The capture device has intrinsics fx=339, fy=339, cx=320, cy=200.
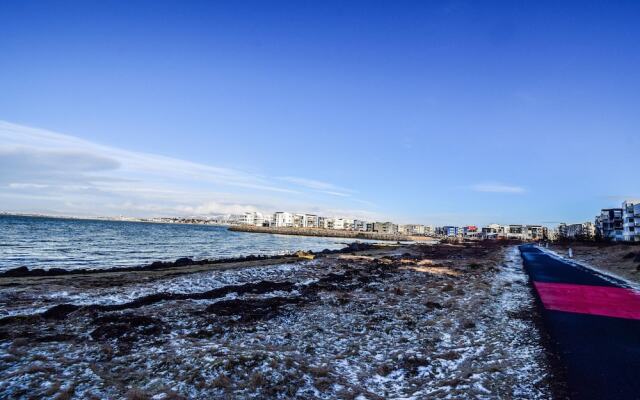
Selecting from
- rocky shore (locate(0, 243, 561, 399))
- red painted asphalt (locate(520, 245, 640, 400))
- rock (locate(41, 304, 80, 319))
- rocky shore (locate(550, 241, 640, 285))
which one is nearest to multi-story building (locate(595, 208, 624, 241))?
rocky shore (locate(550, 241, 640, 285))

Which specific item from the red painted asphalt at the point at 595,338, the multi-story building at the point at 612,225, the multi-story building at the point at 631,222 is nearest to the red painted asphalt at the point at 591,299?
the red painted asphalt at the point at 595,338

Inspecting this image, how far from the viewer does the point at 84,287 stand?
609 inches

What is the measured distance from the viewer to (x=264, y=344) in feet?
28.1

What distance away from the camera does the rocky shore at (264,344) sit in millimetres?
6180

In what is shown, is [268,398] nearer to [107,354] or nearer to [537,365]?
[107,354]

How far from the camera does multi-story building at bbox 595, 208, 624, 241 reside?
10581 cm

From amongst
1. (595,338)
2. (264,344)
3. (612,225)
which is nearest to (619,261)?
(595,338)

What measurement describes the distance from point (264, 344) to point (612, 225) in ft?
479

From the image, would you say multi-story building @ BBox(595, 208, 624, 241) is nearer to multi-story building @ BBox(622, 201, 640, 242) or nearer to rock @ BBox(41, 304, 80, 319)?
multi-story building @ BBox(622, 201, 640, 242)

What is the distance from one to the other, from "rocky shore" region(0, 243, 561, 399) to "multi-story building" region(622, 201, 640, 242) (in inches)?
4117

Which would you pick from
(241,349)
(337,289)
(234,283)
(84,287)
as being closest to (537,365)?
(241,349)

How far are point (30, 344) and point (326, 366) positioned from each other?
22.4 ft

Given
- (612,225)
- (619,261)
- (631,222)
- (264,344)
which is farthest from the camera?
(612,225)

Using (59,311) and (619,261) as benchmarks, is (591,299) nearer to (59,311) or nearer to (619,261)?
(59,311)
